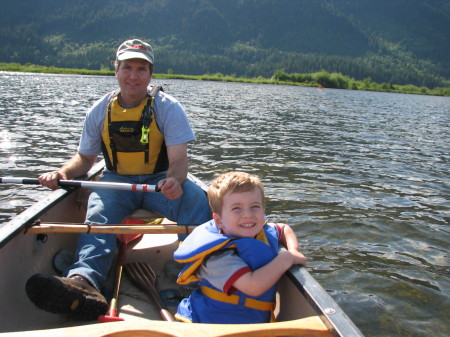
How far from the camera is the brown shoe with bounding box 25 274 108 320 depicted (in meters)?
2.91

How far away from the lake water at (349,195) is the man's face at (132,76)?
117 inches

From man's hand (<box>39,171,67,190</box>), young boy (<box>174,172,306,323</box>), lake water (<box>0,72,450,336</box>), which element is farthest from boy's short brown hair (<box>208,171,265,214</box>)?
lake water (<box>0,72,450,336</box>)

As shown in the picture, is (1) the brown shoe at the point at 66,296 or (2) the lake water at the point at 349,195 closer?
(1) the brown shoe at the point at 66,296

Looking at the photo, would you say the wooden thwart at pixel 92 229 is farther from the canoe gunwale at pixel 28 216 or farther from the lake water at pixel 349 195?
the lake water at pixel 349 195

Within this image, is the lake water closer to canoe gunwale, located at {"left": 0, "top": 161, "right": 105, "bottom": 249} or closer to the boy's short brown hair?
the boy's short brown hair

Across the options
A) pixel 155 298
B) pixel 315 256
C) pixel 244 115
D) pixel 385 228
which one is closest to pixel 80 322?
pixel 155 298

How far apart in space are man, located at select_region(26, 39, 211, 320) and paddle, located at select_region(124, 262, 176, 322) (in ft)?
1.61

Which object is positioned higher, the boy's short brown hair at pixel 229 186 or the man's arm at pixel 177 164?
the boy's short brown hair at pixel 229 186

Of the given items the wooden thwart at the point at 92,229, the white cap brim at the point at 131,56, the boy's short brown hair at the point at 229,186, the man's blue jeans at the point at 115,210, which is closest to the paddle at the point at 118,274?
the man's blue jeans at the point at 115,210

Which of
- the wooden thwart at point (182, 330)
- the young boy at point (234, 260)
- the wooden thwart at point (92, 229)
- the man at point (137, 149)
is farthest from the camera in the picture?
the man at point (137, 149)

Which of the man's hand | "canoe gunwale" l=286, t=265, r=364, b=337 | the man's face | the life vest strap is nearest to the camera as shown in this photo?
"canoe gunwale" l=286, t=265, r=364, b=337

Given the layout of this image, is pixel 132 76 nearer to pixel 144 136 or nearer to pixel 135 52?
pixel 135 52

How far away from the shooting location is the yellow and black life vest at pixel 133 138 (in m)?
4.42

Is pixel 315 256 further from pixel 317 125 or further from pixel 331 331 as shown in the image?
pixel 317 125
